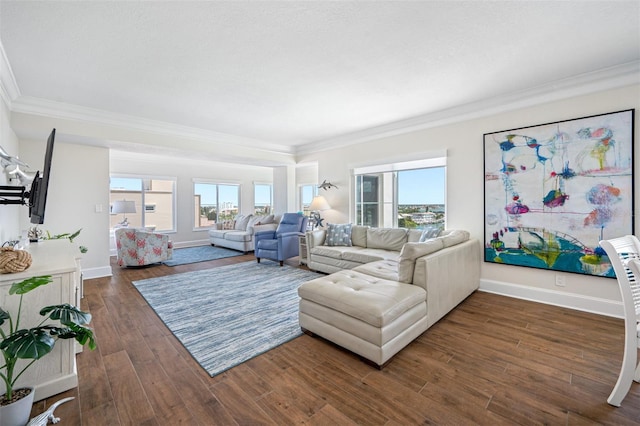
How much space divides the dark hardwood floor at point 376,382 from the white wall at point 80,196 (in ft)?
8.16

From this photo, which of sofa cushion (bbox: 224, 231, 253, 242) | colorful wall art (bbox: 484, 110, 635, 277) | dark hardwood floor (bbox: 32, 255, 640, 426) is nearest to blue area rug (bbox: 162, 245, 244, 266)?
sofa cushion (bbox: 224, 231, 253, 242)

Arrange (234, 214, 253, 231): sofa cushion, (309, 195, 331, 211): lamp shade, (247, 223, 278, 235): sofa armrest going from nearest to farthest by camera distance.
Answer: (309, 195, 331, 211): lamp shade < (247, 223, 278, 235): sofa armrest < (234, 214, 253, 231): sofa cushion

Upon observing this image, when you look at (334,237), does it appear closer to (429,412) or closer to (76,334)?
(429,412)

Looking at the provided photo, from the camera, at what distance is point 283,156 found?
20.7ft

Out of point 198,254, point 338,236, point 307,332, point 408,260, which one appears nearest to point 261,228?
point 198,254

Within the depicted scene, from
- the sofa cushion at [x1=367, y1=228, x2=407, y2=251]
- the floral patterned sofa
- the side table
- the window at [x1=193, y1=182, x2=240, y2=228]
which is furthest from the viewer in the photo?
the window at [x1=193, y1=182, x2=240, y2=228]

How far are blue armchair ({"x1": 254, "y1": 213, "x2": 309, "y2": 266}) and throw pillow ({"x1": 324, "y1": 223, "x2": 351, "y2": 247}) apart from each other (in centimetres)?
69

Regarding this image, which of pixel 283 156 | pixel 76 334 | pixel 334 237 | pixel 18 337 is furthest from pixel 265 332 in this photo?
pixel 283 156

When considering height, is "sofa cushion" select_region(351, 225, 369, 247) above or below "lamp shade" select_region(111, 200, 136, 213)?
below

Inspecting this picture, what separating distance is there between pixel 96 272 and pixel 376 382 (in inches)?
193

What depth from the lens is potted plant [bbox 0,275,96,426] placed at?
1.36 m

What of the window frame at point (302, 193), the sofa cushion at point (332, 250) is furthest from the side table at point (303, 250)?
the window frame at point (302, 193)

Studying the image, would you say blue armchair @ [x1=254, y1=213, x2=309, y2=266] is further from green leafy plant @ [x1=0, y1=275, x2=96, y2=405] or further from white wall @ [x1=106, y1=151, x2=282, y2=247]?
green leafy plant @ [x1=0, y1=275, x2=96, y2=405]

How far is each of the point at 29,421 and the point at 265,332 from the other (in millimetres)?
1508
